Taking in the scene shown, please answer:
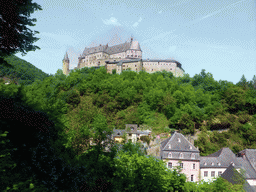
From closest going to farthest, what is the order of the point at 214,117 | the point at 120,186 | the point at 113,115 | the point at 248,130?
the point at 120,186
the point at 248,130
the point at 214,117
the point at 113,115

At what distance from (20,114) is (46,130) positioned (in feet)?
6.86

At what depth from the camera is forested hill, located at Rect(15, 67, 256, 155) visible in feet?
167

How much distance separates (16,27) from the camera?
10.1 metres

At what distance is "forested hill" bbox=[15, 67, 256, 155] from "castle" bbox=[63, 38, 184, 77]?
17.6m

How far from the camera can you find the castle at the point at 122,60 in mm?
88938

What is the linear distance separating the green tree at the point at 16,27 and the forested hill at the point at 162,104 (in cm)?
3687

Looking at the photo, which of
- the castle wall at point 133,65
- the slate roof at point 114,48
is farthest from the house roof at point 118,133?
the slate roof at point 114,48

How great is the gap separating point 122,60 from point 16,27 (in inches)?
3256

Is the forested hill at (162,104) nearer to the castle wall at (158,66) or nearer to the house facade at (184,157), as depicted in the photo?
the house facade at (184,157)

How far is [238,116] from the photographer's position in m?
57.6

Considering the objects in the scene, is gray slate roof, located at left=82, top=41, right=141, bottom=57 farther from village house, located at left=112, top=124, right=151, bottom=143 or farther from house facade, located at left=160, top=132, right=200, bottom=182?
house facade, located at left=160, top=132, right=200, bottom=182

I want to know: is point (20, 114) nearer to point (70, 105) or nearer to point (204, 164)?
point (204, 164)

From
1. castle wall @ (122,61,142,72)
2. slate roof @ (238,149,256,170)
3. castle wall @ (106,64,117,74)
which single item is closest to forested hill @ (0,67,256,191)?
slate roof @ (238,149,256,170)

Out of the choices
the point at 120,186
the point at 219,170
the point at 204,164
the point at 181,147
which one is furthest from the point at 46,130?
the point at 219,170
